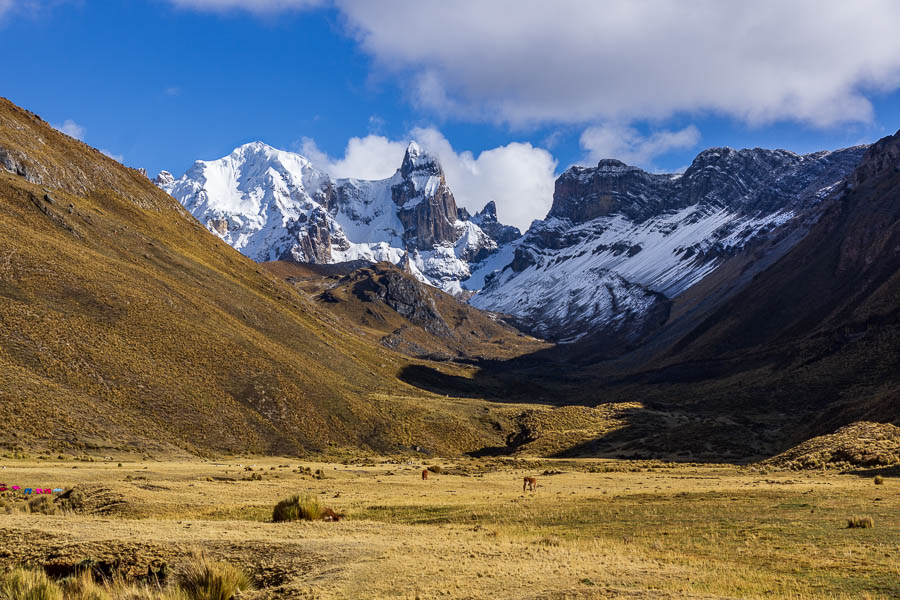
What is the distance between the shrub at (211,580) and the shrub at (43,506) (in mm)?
15006

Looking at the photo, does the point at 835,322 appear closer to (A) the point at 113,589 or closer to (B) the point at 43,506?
(B) the point at 43,506

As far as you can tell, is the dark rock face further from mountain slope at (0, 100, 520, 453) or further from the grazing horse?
the grazing horse

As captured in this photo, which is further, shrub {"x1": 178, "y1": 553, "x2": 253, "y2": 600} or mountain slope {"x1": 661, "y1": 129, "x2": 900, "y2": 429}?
mountain slope {"x1": 661, "y1": 129, "x2": 900, "y2": 429}

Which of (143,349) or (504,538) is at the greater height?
(143,349)

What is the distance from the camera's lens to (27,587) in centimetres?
1608

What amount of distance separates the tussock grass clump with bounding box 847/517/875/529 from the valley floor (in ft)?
0.90

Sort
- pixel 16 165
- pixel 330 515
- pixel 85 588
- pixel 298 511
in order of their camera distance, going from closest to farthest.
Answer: pixel 85 588 → pixel 298 511 → pixel 330 515 → pixel 16 165

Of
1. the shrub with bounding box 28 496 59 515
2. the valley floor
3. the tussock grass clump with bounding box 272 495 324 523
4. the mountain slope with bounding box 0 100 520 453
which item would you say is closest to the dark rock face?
the mountain slope with bounding box 0 100 520 453

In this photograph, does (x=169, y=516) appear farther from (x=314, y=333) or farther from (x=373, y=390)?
(x=314, y=333)

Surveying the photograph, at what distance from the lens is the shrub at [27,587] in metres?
15.9

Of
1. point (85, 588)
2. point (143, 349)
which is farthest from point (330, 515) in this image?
point (143, 349)

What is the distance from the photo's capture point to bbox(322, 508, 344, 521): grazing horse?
29172mm

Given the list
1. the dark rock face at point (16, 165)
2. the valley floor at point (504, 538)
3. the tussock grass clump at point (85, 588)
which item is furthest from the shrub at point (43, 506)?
the dark rock face at point (16, 165)

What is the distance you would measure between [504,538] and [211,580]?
404 inches
